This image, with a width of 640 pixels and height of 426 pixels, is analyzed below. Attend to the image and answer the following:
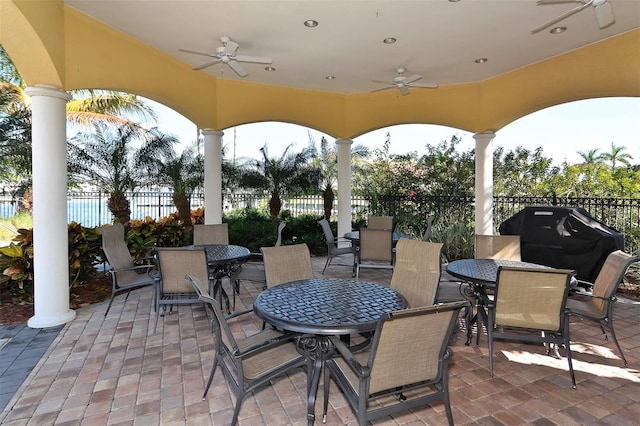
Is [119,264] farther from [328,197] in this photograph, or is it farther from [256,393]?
[328,197]

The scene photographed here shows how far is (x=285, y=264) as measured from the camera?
3.35 m

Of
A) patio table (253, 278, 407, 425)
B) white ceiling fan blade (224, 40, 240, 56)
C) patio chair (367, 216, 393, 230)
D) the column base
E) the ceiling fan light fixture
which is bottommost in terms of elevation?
the column base

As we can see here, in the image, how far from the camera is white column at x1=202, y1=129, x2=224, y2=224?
22.2 feet

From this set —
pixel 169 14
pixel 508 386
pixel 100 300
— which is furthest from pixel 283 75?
pixel 508 386

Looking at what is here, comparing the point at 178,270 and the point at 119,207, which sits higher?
the point at 119,207

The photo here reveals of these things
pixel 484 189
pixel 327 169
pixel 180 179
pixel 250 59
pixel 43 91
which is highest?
pixel 250 59

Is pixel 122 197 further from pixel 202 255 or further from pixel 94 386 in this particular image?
pixel 94 386

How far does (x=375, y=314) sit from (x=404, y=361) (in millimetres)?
442

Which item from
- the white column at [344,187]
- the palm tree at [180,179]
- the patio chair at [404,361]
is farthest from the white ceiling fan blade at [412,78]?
the palm tree at [180,179]

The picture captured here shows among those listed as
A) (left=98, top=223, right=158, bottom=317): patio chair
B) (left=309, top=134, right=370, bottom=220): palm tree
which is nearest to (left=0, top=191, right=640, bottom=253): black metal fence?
(left=309, top=134, right=370, bottom=220): palm tree

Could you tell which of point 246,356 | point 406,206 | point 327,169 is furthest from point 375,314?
point 327,169

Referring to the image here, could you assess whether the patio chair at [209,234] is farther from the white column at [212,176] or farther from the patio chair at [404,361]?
the patio chair at [404,361]

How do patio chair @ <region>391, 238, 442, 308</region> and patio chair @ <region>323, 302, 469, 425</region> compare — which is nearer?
patio chair @ <region>323, 302, 469, 425</region>

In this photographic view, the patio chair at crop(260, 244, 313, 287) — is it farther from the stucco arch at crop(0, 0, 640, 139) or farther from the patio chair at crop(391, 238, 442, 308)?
the stucco arch at crop(0, 0, 640, 139)
